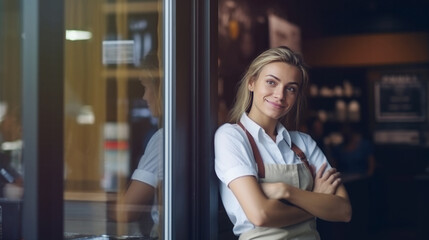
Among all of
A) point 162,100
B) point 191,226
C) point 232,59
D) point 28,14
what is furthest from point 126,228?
point 232,59

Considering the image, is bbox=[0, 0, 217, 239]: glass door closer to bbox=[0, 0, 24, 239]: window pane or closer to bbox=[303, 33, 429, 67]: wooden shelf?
bbox=[0, 0, 24, 239]: window pane

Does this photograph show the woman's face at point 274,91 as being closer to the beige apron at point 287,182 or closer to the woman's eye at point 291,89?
the woman's eye at point 291,89

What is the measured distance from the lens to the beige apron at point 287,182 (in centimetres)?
272

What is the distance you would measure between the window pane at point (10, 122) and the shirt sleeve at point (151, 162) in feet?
2.04

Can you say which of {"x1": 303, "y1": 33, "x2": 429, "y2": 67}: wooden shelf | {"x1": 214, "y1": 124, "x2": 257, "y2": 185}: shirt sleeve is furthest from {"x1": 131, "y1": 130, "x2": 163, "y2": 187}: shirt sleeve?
{"x1": 303, "y1": 33, "x2": 429, "y2": 67}: wooden shelf

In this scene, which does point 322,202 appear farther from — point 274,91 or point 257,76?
point 257,76

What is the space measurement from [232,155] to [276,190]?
9.1 inches

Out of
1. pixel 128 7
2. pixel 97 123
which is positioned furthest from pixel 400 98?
pixel 97 123

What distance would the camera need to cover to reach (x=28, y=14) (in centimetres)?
204

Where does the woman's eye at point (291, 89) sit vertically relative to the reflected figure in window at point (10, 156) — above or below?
above

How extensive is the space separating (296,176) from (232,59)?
434 cm

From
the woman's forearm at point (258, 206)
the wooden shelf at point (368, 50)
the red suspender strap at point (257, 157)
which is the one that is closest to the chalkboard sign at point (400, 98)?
the wooden shelf at point (368, 50)

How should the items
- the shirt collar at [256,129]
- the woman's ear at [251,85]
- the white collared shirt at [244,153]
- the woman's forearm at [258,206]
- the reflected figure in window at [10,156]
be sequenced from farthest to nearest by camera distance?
the woman's ear at [251,85] < the shirt collar at [256,129] < the white collared shirt at [244,153] < the woman's forearm at [258,206] < the reflected figure in window at [10,156]

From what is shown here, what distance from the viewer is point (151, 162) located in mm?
3070
